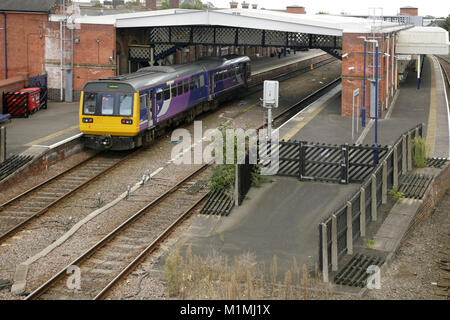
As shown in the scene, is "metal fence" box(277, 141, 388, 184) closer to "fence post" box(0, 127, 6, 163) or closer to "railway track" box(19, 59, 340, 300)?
"railway track" box(19, 59, 340, 300)

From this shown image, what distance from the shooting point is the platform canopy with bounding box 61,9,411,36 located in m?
29.4

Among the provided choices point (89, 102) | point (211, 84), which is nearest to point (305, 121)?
point (211, 84)

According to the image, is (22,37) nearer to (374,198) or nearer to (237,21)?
(237,21)

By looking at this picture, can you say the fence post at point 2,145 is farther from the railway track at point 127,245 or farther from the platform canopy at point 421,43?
the platform canopy at point 421,43

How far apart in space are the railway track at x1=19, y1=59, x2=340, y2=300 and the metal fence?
2375 mm

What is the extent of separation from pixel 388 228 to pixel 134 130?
10313mm

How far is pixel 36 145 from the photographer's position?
21.8 m

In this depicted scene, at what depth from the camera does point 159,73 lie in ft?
82.5

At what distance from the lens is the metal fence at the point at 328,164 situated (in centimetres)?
1739

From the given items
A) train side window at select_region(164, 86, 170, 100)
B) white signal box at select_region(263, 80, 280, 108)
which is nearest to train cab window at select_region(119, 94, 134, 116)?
train side window at select_region(164, 86, 170, 100)

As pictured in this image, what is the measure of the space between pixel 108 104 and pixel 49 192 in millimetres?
4527

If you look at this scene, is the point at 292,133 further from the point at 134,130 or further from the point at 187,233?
the point at 187,233

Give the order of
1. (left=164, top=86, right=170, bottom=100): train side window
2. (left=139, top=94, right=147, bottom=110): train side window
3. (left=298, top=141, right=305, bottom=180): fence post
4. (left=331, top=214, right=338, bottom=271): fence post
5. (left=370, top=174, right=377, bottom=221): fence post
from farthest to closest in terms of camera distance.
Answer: (left=164, top=86, right=170, bottom=100): train side window, (left=139, top=94, right=147, bottom=110): train side window, (left=298, top=141, right=305, bottom=180): fence post, (left=370, top=174, right=377, bottom=221): fence post, (left=331, top=214, right=338, bottom=271): fence post
